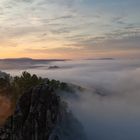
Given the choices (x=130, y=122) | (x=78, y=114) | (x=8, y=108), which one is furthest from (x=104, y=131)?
(x=8, y=108)

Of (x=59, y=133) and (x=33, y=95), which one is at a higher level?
(x=33, y=95)

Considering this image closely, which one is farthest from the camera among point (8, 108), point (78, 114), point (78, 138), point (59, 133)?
point (8, 108)

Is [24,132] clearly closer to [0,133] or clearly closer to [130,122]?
[0,133]

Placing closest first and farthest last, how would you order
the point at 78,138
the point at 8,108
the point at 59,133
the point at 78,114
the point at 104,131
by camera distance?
the point at 59,133
the point at 78,138
the point at 104,131
the point at 78,114
the point at 8,108

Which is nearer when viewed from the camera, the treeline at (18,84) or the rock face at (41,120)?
the rock face at (41,120)

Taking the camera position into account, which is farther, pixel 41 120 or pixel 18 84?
pixel 18 84

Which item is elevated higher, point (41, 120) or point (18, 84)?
point (18, 84)

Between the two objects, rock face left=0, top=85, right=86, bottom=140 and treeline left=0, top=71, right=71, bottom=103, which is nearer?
rock face left=0, top=85, right=86, bottom=140

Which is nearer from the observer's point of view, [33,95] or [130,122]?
[33,95]
